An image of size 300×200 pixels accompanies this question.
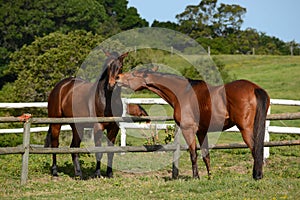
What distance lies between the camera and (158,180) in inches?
322

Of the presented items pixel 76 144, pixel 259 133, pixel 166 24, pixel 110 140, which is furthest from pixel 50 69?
pixel 166 24

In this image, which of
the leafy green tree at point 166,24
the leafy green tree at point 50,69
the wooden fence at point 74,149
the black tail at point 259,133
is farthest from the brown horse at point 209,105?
the leafy green tree at point 166,24

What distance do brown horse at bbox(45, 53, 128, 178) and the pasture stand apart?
624 mm

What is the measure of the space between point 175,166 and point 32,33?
3949 centimetres

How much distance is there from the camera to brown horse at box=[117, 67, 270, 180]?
697cm

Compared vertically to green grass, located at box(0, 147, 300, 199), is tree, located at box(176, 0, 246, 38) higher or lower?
higher

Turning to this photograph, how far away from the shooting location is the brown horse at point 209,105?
22.9ft

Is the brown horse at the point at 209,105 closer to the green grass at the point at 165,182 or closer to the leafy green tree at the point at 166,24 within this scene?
the green grass at the point at 165,182

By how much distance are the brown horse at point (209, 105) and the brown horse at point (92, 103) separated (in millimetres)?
676

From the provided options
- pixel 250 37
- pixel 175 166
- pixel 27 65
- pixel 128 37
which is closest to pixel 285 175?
pixel 175 166

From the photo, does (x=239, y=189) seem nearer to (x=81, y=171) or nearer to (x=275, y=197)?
(x=275, y=197)

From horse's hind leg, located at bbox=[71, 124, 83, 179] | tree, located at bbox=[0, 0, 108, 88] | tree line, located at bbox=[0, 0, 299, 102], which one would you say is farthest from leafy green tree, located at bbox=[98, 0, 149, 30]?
horse's hind leg, located at bbox=[71, 124, 83, 179]

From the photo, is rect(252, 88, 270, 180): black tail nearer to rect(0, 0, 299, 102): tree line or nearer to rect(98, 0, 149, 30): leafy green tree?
rect(0, 0, 299, 102): tree line

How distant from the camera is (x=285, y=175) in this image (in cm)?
878
